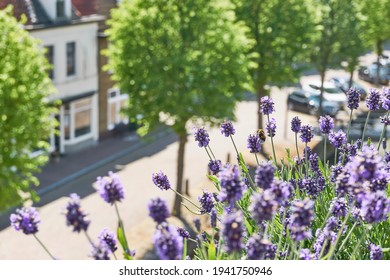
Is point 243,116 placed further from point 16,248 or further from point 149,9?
point 16,248

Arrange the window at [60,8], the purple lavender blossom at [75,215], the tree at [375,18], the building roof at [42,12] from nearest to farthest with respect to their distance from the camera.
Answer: the purple lavender blossom at [75,215] → the building roof at [42,12] → the window at [60,8] → the tree at [375,18]

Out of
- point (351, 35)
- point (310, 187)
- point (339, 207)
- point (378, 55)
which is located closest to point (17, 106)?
point (310, 187)

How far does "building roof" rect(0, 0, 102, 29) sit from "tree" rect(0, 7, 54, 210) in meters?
8.99

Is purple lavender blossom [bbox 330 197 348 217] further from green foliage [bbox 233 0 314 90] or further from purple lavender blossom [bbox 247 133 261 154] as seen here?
green foliage [bbox 233 0 314 90]

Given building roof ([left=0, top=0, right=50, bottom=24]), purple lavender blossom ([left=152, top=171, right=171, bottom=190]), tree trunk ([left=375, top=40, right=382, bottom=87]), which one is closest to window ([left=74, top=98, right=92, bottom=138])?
building roof ([left=0, top=0, right=50, bottom=24])

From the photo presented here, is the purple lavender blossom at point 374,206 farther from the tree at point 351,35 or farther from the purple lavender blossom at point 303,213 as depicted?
the tree at point 351,35

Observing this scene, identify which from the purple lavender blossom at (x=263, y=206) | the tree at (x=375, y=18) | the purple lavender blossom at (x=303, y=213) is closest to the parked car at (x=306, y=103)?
the tree at (x=375, y=18)

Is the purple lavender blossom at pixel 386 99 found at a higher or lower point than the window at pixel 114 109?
higher

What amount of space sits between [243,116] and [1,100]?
2306 centimetres

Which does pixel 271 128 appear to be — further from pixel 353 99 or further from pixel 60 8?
pixel 60 8

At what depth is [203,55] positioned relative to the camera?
23547 millimetres

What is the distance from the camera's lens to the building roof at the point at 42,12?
92.8 ft

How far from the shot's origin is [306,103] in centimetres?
3997
